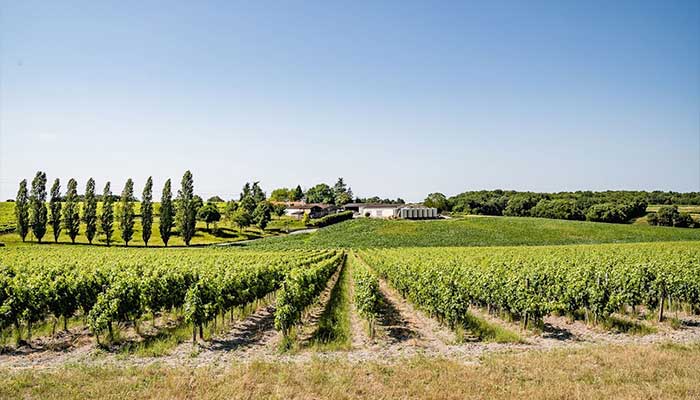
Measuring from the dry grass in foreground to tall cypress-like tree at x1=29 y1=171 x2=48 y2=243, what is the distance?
244ft

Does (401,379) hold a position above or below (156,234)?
above

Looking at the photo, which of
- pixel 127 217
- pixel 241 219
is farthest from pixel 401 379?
pixel 241 219

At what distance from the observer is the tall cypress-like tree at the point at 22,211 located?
7100cm

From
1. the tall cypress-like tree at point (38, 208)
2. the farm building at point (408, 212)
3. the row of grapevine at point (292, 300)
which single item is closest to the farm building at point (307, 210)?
the farm building at point (408, 212)

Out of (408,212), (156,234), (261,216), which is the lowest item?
Answer: (156,234)

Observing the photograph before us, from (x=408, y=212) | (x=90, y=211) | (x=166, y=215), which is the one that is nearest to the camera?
(x=90, y=211)

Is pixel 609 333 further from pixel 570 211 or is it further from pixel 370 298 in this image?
pixel 570 211

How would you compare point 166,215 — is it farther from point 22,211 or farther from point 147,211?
point 22,211

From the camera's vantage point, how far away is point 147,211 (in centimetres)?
7500

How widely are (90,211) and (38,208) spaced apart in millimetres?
8471

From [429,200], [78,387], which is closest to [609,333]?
[78,387]

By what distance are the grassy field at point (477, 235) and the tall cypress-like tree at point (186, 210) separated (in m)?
12.4

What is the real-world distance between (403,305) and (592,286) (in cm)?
952

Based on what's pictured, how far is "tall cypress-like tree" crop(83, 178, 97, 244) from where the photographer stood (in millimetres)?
72625
